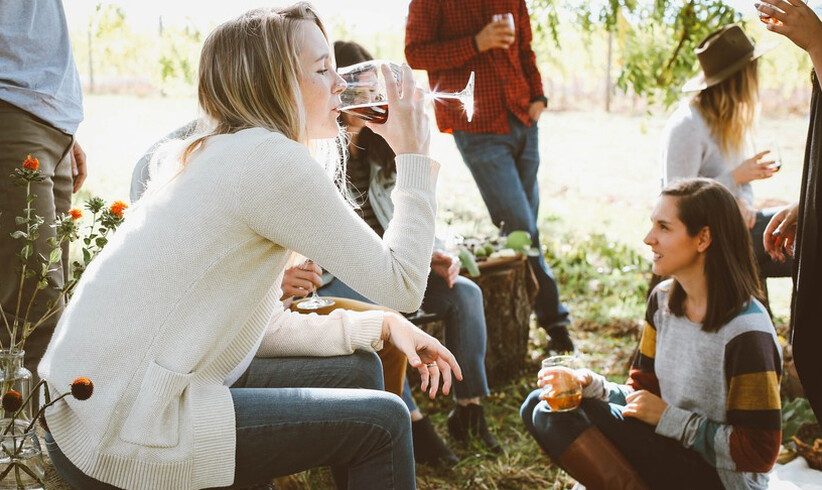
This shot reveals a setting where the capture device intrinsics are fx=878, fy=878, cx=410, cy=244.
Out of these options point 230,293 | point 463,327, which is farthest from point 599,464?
point 230,293

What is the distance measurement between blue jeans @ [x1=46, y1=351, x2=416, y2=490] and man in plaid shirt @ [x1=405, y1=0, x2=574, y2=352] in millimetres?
2441

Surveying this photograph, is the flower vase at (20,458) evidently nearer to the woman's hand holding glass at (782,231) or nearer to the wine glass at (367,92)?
the wine glass at (367,92)

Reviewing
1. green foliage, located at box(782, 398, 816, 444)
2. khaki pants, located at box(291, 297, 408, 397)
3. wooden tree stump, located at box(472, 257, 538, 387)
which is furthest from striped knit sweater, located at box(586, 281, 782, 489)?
wooden tree stump, located at box(472, 257, 538, 387)

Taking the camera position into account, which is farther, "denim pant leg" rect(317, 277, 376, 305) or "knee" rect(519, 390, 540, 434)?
"denim pant leg" rect(317, 277, 376, 305)

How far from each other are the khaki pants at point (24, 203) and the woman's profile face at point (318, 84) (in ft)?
3.05

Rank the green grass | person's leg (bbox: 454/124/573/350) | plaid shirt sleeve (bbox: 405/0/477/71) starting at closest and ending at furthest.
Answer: the green grass, plaid shirt sleeve (bbox: 405/0/477/71), person's leg (bbox: 454/124/573/350)

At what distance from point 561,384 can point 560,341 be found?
1.86 m

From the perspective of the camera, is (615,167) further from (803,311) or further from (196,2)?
(803,311)

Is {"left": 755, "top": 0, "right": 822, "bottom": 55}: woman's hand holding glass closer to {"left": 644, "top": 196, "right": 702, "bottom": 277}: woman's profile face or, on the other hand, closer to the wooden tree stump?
{"left": 644, "top": 196, "right": 702, "bottom": 277}: woman's profile face

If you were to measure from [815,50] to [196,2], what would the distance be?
4.16m

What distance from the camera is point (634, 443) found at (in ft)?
7.71

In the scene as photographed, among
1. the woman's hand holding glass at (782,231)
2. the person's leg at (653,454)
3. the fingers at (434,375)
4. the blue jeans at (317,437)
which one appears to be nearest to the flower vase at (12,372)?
the blue jeans at (317,437)

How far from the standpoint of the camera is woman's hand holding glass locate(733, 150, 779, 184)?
11.1 ft

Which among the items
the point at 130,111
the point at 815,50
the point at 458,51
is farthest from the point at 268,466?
the point at 130,111
